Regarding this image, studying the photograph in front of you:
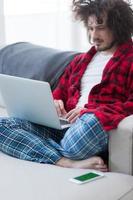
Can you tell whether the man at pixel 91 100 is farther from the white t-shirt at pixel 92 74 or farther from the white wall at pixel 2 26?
the white wall at pixel 2 26

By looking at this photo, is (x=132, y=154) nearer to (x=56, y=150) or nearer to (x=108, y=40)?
(x=56, y=150)

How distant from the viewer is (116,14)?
176 centimetres

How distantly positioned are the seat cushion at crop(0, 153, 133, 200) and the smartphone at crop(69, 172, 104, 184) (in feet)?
0.06

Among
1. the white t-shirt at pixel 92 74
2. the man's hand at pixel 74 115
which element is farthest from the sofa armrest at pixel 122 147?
the white t-shirt at pixel 92 74

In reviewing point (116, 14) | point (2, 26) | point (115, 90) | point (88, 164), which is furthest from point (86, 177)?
point (2, 26)

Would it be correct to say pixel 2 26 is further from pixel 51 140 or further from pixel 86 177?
pixel 86 177

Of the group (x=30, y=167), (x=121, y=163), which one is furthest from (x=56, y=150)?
(x=121, y=163)

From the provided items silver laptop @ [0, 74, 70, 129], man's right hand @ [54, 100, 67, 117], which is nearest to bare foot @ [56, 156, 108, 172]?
silver laptop @ [0, 74, 70, 129]

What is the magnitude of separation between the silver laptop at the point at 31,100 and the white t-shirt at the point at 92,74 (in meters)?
0.16

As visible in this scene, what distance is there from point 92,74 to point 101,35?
19 centimetres

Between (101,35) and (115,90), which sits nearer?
(115,90)

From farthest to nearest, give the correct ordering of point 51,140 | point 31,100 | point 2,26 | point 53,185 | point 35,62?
point 2,26 → point 35,62 → point 51,140 → point 31,100 → point 53,185

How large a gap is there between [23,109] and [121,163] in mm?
499

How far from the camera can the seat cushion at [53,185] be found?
4.15ft
